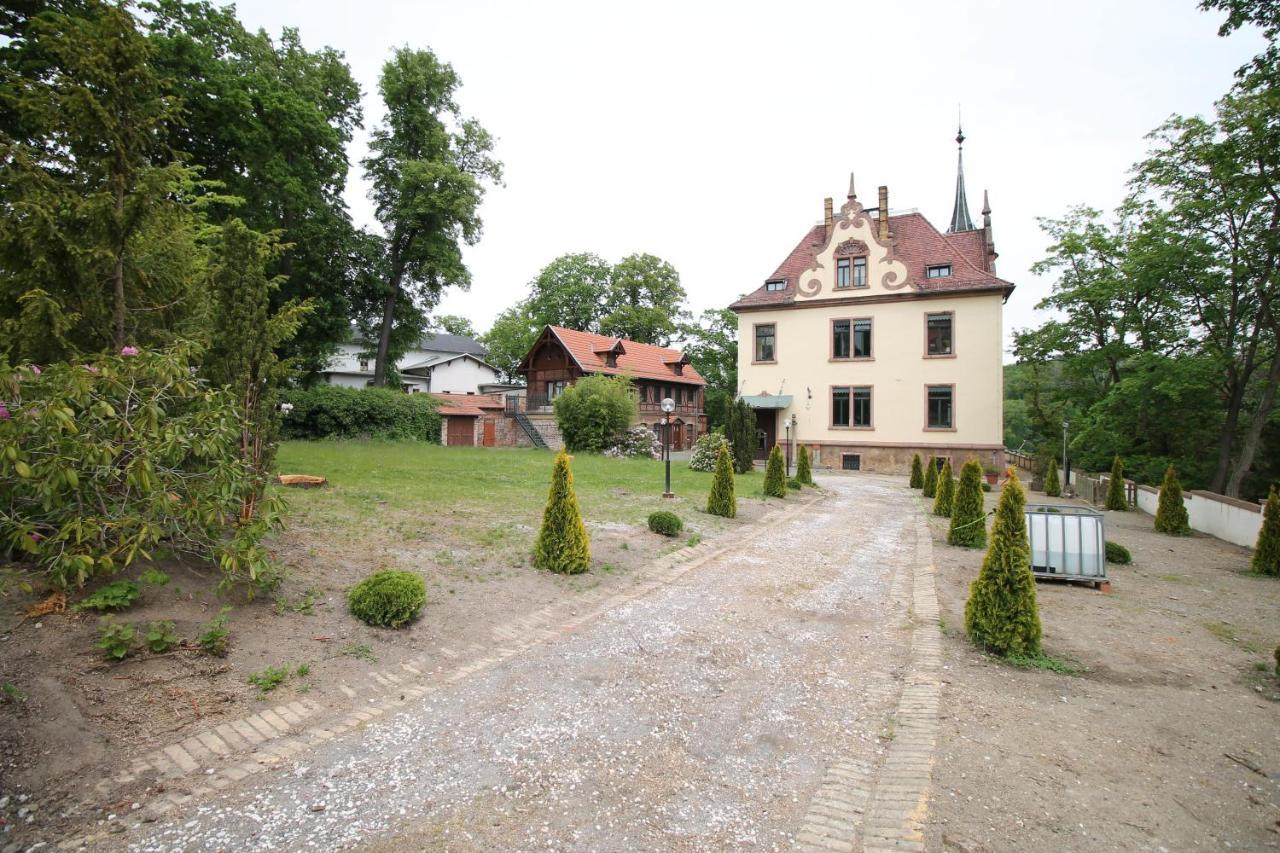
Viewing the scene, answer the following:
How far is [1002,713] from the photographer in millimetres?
4367

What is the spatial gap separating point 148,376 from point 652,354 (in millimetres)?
37651

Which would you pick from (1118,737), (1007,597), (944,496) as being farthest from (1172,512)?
(1118,737)

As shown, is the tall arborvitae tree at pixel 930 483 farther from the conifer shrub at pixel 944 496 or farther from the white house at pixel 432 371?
the white house at pixel 432 371

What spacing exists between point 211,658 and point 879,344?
29.4 metres

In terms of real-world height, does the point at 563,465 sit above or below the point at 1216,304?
below

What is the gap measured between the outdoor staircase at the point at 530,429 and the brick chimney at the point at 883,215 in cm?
2113

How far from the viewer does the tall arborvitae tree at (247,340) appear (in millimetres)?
5977

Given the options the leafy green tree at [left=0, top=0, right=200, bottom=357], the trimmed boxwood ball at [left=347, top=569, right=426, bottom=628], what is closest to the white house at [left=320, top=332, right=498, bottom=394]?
the leafy green tree at [left=0, top=0, right=200, bottom=357]

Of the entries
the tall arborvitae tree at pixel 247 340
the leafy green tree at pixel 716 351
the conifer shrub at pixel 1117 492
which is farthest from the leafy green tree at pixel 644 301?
the tall arborvitae tree at pixel 247 340

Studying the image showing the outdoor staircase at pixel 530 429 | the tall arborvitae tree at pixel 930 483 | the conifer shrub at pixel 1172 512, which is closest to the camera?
the conifer shrub at pixel 1172 512

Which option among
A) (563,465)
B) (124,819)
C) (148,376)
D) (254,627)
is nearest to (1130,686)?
Result: (563,465)

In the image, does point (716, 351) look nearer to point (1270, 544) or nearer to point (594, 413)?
point (594, 413)

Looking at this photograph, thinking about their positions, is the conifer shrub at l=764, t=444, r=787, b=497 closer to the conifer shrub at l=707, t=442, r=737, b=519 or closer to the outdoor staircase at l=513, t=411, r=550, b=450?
the conifer shrub at l=707, t=442, r=737, b=519

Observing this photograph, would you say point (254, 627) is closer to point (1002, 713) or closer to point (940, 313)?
point (1002, 713)
